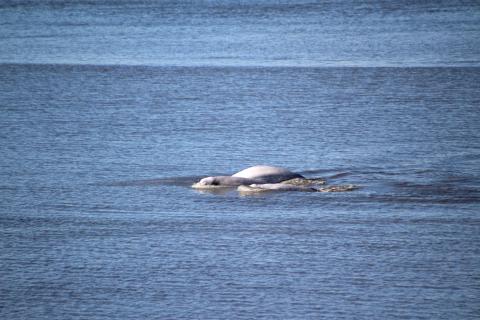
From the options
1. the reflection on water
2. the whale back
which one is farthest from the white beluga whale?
the reflection on water

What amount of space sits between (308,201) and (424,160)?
149 inches

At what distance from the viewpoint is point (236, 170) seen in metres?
23.2

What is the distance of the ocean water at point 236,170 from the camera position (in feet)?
53.6

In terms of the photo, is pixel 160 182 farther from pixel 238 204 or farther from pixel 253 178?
pixel 238 204

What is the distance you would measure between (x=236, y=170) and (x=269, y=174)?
4.50 ft

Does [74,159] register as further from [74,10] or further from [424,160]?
[74,10]

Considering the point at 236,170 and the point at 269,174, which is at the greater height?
the point at 269,174

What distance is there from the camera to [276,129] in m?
27.5

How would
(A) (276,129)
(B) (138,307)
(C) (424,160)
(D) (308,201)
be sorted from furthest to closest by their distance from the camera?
(A) (276,129), (C) (424,160), (D) (308,201), (B) (138,307)

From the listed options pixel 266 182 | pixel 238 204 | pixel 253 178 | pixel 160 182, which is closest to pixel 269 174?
pixel 266 182

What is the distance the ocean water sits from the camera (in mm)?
16328

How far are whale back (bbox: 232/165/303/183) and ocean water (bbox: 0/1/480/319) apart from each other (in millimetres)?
581

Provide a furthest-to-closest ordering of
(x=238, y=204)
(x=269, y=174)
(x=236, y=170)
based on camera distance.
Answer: (x=236, y=170), (x=269, y=174), (x=238, y=204)

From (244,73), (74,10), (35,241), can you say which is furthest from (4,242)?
(74,10)
